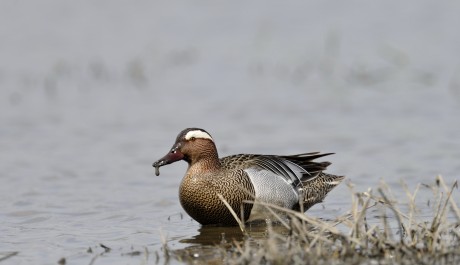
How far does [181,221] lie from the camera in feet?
28.7

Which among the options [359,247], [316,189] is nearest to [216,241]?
[316,189]

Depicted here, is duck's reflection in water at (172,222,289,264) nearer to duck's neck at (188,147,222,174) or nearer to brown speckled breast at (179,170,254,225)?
brown speckled breast at (179,170,254,225)

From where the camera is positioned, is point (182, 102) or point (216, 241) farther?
point (182, 102)

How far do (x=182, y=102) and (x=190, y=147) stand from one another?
5.34m

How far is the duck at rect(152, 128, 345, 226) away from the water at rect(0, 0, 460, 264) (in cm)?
25

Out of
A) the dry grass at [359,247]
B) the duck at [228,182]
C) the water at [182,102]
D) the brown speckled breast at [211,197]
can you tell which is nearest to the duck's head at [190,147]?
the duck at [228,182]

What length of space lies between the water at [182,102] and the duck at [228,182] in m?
0.25

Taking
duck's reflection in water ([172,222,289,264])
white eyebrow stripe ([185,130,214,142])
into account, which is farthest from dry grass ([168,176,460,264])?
white eyebrow stripe ([185,130,214,142])

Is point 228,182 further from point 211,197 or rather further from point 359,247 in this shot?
point 359,247

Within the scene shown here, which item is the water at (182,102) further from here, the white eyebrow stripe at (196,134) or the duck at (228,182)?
the white eyebrow stripe at (196,134)

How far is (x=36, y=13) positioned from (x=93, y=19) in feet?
3.14

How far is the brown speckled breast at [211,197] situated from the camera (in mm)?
8211

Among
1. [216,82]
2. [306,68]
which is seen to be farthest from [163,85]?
[306,68]

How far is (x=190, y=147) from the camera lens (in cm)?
842
